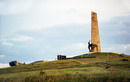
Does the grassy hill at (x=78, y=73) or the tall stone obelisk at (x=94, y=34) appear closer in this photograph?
the grassy hill at (x=78, y=73)

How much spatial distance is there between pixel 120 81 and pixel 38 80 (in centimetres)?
886

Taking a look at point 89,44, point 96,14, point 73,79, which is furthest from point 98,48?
point 73,79

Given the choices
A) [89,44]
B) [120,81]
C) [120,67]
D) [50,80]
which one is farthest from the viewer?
[89,44]

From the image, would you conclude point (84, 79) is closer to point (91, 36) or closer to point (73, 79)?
point (73, 79)

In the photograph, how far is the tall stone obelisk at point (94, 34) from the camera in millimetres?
77812

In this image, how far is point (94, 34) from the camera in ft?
258

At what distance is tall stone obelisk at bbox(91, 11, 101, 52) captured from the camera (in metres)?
77.8

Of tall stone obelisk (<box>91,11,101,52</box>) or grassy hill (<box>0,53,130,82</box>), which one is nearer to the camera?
grassy hill (<box>0,53,130,82</box>)

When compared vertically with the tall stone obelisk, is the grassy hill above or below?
below

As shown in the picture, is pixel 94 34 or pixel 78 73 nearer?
pixel 78 73

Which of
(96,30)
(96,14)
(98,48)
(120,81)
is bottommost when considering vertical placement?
(120,81)

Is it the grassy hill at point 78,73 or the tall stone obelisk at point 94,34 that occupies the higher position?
the tall stone obelisk at point 94,34

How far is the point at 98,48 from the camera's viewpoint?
79.3 meters

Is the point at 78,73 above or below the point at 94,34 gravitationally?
below
